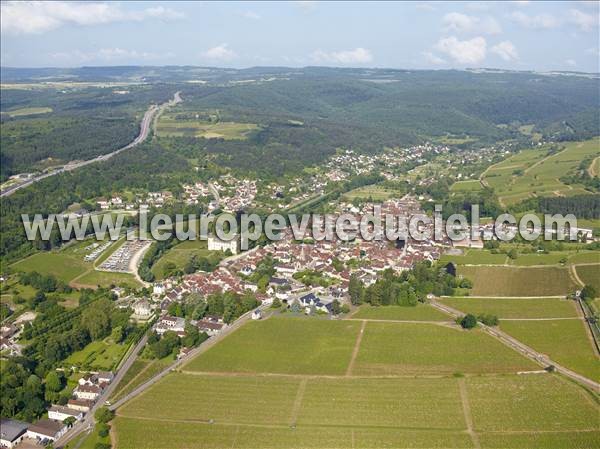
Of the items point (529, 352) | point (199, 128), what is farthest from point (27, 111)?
point (529, 352)

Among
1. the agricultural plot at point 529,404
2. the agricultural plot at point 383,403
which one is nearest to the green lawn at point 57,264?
the agricultural plot at point 383,403

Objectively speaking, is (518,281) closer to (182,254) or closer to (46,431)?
(182,254)

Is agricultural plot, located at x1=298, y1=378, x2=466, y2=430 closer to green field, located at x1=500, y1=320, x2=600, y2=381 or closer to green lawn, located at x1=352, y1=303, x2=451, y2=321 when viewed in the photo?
green field, located at x1=500, y1=320, x2=600, y2=381

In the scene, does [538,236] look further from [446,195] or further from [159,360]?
[159,360]

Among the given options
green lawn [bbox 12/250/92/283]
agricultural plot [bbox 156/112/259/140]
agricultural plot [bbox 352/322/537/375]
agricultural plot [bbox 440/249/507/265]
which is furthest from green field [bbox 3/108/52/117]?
agricultural plot [bbox 352/322/537/375]

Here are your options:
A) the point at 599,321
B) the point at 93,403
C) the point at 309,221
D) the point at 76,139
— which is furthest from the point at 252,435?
the point at 76,139

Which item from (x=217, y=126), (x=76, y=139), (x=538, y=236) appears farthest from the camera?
(x=217, y=126)
